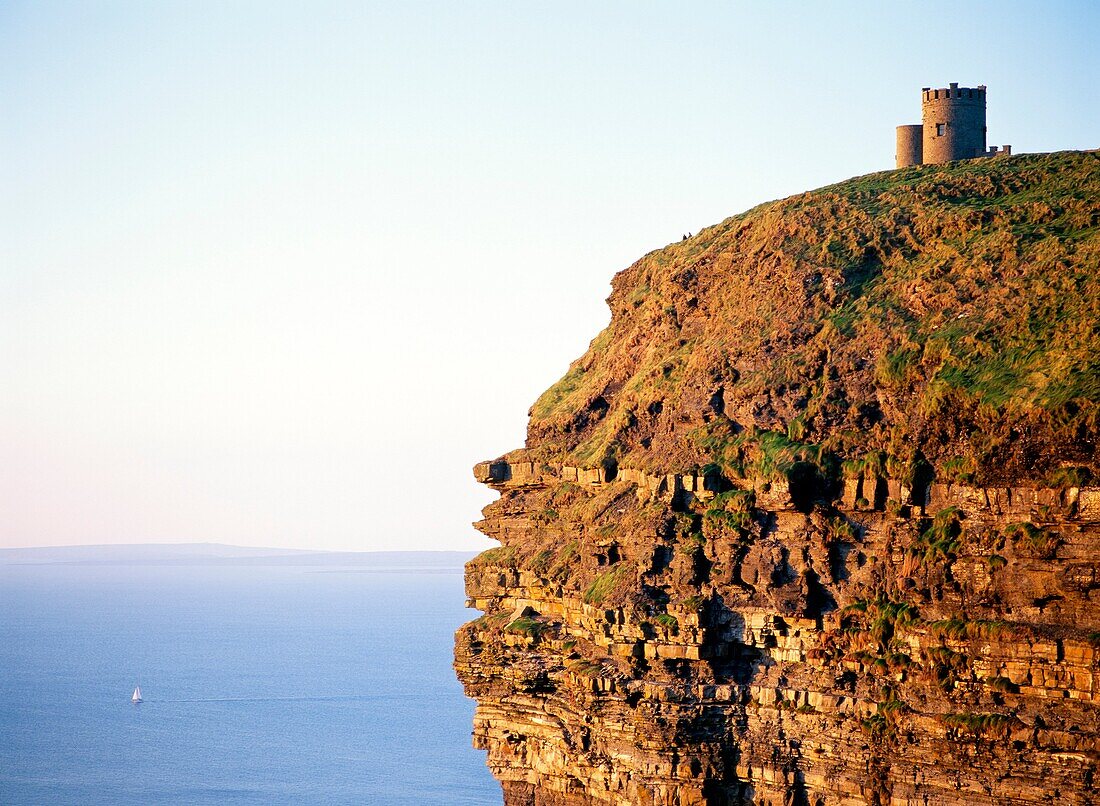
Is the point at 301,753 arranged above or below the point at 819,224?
below

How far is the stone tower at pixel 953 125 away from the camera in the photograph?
187ft

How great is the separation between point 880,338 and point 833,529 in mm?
6064

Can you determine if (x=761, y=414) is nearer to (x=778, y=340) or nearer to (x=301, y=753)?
(x=778, y=340)

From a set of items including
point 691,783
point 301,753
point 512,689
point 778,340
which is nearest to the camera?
point 691,783

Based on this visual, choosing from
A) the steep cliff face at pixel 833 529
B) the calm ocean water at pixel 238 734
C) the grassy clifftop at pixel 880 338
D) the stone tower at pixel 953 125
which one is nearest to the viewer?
the steep cliff face at pixel 833 529

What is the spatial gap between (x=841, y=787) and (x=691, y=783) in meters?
5.14

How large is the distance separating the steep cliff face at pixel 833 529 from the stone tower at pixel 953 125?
16.9ft

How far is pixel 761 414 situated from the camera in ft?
153

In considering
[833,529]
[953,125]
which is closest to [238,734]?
[953,125]

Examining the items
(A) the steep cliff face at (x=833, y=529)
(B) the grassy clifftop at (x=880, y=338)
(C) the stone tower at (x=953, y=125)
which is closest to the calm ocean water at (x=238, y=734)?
(A) the steep cliff face at (x=833, y=529)

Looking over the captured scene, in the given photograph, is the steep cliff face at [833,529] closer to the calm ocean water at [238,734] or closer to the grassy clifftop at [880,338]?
the grassy clifftop at [880,338]

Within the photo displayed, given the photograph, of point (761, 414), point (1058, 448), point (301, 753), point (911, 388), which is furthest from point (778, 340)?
point (301, 753)

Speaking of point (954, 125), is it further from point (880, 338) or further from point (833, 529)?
point (833, 529)

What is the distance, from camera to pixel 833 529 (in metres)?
43.2
